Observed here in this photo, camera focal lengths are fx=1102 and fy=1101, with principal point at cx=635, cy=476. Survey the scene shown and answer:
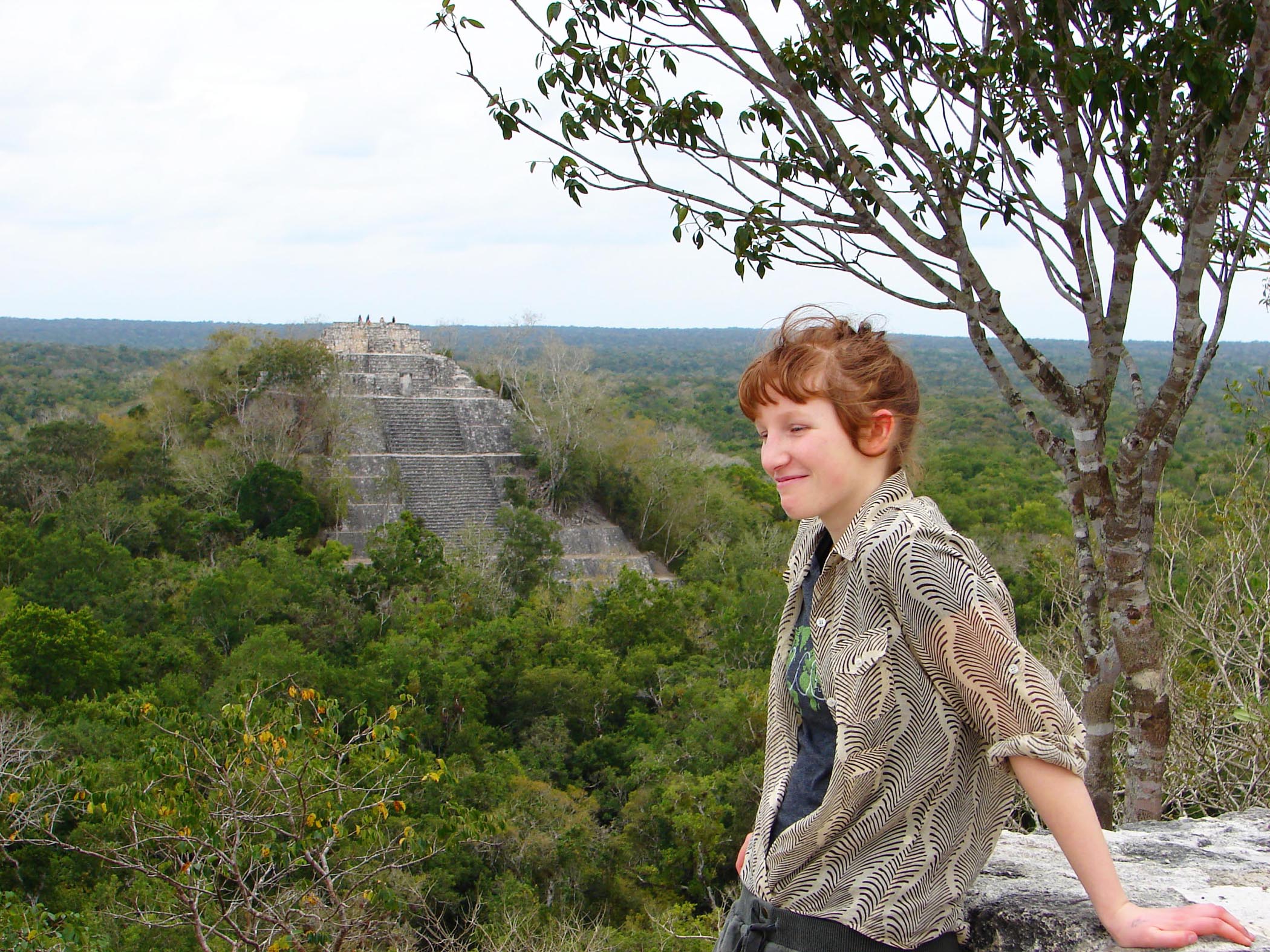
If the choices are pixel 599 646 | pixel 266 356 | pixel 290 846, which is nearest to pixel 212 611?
pixel 599 646

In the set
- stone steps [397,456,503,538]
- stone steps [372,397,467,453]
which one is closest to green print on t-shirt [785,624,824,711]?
stone steps [397,456,503,538]

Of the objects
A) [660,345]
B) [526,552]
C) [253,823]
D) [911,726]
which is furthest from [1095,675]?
[660,345]

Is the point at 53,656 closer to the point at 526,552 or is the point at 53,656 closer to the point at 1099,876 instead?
the point at 526,552

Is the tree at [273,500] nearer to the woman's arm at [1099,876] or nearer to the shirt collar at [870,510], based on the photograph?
the shirt collar at [870,510]

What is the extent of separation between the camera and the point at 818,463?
1342 mm

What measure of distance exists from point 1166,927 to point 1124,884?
334 mm

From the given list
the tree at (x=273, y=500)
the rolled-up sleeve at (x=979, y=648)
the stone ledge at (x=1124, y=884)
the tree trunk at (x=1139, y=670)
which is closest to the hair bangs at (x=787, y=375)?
the rolled-up sleeve at (x=979, y=648)

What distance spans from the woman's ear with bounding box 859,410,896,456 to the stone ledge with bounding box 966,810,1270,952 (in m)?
0.65

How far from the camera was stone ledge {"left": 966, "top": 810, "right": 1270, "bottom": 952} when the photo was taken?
1398mm

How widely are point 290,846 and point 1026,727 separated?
374cm

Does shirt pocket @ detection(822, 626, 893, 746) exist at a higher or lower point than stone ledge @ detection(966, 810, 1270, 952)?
higher

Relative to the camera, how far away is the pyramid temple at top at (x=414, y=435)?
19469mm

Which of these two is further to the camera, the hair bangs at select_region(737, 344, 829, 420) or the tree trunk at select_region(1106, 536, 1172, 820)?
the tree trunk at select_region(1106, 536, 1172, 820)

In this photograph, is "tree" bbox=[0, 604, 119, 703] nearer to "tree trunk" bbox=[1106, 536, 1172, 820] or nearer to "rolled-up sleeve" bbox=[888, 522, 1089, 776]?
"tree trunk" bbox=[1106, 536, 1172, 820]
